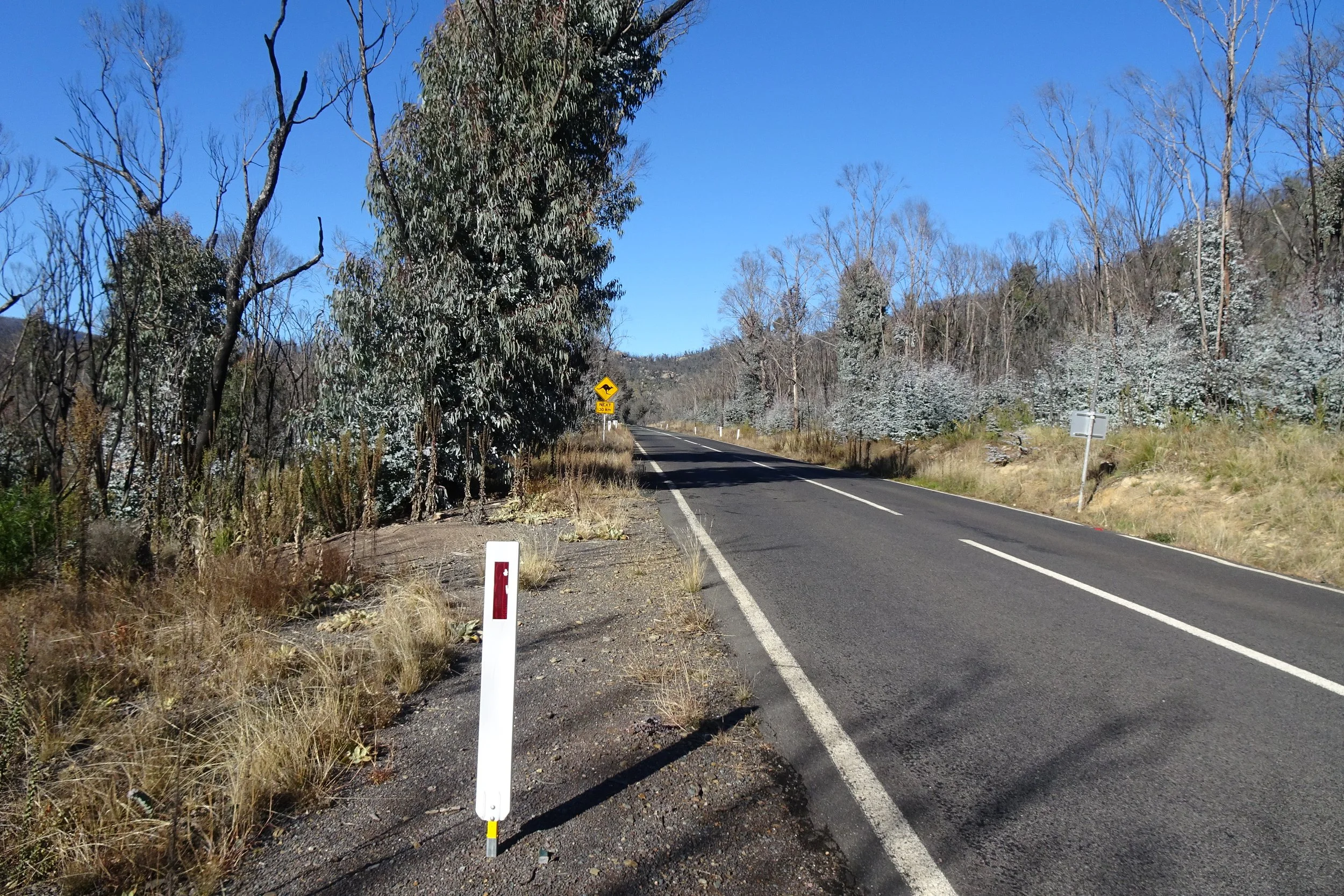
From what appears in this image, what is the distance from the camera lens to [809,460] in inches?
1315

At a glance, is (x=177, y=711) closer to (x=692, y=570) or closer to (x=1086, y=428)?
(x=692, y=570)

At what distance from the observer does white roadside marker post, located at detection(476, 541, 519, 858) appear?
2744mm

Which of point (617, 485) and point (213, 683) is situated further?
point (617, 485)

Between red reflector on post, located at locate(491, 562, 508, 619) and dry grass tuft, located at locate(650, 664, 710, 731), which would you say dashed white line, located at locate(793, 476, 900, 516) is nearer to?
dry grass tuft, located at locate(650, 664, 710, 731)

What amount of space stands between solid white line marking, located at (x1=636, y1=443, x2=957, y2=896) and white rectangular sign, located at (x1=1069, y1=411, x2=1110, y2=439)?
37.2 ft

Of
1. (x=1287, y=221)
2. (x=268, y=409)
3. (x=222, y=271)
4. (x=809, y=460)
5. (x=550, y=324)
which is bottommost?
(x=809, y=460)

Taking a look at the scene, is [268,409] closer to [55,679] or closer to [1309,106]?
[55,679]

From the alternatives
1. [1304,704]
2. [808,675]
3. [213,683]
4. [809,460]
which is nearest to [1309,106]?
[809,460]

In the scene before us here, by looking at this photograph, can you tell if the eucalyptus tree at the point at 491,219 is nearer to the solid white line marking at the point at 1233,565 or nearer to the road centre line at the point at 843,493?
the road centre line at the point at 843,493

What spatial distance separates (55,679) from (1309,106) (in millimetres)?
27326

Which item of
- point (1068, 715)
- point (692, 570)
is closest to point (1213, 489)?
point (692, 570)

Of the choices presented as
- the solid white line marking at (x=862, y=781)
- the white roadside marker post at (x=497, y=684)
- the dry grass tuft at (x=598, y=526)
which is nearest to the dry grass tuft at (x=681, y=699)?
the solid white line marking at (x=862, y=781)

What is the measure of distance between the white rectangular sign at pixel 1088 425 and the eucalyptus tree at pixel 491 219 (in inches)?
380

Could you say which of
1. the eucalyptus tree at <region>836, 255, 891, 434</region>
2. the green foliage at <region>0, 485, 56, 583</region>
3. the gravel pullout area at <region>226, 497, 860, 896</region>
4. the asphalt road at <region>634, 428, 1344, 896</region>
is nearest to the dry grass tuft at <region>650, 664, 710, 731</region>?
the gravel pullout area at <region>226, 497, 860, 896</region>
